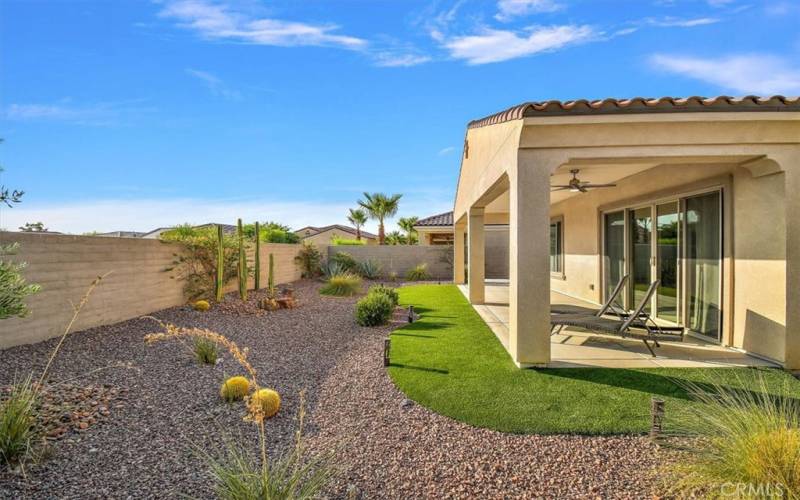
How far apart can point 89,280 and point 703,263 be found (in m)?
12.2

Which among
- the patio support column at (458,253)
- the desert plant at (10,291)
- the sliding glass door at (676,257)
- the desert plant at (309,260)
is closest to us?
the desert plant at (10,291)

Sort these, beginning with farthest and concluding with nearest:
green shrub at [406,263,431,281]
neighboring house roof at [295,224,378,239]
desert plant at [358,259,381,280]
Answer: neighboring house roof at [295,224,378,239], desert plant at [358,259,381,280], green shrub at [406,263,431,281]

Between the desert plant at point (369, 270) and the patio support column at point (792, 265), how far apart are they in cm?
1833

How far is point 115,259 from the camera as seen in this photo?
9.30m

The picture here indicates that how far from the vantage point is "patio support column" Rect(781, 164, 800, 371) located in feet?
18.3

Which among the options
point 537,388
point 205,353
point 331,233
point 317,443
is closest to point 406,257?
point 205,353

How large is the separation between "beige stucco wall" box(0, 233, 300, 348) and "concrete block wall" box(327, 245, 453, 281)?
12574 mm

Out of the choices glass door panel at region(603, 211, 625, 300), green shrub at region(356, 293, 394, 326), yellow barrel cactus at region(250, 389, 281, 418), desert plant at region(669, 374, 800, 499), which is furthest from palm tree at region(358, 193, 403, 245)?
desert plant at region(669, 374, 800, 499)

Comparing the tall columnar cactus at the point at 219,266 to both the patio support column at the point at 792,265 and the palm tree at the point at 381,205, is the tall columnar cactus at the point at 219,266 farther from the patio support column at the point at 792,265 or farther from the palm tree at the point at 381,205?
the palm tree at the point at 381,205

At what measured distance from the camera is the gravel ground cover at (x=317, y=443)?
310 centimetres

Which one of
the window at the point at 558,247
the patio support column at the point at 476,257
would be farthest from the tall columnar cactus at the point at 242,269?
the window at the point at 558,247

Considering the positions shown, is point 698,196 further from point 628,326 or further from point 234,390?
point 234,390

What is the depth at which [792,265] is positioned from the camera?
561cm

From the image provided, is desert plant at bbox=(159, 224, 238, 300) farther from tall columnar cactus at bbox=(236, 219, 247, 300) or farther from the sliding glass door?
the sliding glass door
